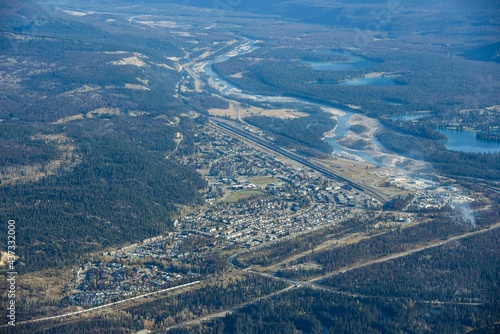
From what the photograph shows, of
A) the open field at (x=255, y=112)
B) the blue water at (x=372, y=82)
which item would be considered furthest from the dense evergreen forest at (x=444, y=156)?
the blue water at (x=372, y=82)

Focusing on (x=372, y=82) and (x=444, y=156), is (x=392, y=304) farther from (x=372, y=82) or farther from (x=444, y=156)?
(x=372, y=82)

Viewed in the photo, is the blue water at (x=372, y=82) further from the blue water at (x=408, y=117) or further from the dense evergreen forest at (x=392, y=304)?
the dense evergreen forest at (x=392, y=304)

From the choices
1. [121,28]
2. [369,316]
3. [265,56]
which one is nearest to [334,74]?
[265,56]

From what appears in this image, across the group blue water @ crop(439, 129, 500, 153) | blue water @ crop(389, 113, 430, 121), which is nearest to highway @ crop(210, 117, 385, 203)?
blue water @ crop(439, 129, 500, 153)

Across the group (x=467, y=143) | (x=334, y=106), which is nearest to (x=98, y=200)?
(x=467, y=143)

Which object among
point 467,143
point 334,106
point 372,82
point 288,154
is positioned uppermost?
point 372,82

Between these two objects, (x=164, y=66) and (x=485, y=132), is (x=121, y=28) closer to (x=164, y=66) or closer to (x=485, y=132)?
(x=164, y=66)
